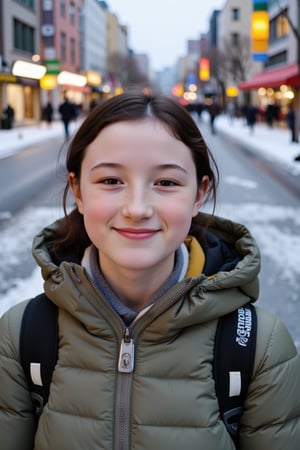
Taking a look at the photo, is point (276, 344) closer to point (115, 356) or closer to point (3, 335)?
point (115, 356)

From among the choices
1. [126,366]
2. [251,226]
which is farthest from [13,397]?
[251,226]

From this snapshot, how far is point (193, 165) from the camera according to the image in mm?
1819

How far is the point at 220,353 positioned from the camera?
174cm

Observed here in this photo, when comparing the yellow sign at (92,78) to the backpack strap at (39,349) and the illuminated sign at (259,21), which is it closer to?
the illuminated sign at (259,21)

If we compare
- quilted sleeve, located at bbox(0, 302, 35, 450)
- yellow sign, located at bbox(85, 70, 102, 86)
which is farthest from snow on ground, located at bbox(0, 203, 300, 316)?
yellow sign, located at bbox(85, 70, 102, 86)

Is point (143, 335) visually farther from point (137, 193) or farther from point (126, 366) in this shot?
point (137, 193)

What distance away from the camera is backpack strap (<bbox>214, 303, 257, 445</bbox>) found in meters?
1.72

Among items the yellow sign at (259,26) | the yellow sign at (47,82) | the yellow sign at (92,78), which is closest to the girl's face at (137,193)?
the yellow sign at (259,26)

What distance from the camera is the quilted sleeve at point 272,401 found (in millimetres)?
1726

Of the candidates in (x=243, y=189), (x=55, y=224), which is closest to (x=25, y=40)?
(x=243, y=189)

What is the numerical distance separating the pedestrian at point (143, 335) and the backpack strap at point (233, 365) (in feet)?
0.07

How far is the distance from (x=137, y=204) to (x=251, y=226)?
833cm

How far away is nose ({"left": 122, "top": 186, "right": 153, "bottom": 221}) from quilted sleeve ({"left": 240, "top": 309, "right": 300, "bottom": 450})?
0.45 m

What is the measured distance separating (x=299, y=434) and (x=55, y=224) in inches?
39.6
